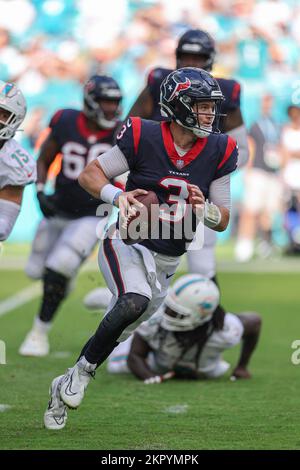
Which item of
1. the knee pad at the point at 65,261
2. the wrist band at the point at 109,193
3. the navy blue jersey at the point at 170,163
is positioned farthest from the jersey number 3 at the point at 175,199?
the knee pad at the point at 65,261

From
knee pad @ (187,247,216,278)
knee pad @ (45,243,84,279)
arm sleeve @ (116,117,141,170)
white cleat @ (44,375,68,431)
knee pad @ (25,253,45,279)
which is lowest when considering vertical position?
knee pad @ (25,253,45,279)

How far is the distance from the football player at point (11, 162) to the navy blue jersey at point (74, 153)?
167cm

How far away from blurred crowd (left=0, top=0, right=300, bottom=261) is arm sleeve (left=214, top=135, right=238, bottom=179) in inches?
384

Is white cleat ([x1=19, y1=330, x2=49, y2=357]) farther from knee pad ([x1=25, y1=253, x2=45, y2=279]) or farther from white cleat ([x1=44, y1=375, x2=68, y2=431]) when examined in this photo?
white cleat ([x1=44, y1=375, x2=68, y2=431])

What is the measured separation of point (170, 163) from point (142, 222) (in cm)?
31

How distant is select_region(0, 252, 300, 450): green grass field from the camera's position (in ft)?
12.7

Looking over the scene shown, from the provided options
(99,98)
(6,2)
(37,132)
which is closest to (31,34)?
(6,2)

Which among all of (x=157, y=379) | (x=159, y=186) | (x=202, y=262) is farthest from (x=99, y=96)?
(x=159, y=186)

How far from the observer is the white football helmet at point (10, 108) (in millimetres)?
4668

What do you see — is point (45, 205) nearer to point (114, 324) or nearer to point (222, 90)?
point (222, 90)

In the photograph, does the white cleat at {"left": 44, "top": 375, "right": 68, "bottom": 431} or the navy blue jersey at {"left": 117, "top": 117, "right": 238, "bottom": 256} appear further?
the navy blue jersey at {"left": 117, "top": 117, "right": 238, "bottom": 256}

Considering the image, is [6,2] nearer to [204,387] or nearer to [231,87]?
[231,87]

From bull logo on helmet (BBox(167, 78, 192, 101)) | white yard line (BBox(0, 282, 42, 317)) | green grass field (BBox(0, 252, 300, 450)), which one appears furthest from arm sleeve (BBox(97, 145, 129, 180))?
white yard line (BBox(0, 282, 42, 317))

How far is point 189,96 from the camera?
4.16 meters
